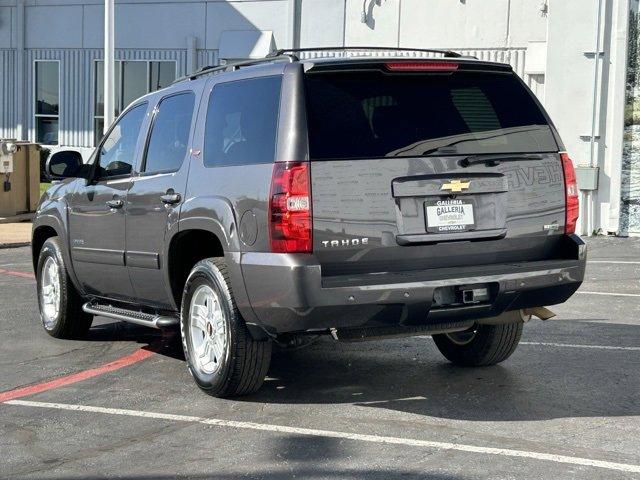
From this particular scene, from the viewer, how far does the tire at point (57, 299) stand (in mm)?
8930

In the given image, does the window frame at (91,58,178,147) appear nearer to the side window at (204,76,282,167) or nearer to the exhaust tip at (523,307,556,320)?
the side window at (204,76,282,167)

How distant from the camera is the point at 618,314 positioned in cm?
1020

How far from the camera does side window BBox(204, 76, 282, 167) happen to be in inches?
252

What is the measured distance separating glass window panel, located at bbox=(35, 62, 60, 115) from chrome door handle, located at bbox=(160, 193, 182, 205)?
2180 cm

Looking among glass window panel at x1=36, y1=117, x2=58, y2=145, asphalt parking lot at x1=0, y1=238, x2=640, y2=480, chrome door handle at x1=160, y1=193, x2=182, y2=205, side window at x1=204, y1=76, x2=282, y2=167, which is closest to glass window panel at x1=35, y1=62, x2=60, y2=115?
glass window panel at x1=36, y1=117, x2=58, y2=145

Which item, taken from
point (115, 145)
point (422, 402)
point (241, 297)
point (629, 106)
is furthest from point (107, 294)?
point (629, 106)

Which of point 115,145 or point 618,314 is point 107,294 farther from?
point 618,314

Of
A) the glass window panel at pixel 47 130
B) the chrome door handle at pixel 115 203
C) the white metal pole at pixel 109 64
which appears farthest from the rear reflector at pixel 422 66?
the glass window panel at pixel 47 130

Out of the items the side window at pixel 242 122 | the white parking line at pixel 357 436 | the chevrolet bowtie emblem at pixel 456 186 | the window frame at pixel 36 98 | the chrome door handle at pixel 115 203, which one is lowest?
the white parking line at pixel 357 436

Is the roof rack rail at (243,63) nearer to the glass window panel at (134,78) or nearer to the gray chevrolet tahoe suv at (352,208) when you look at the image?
the gray chevrolet tahoe suv at (352,208)

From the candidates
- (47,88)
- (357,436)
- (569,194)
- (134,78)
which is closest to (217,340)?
(357,436)

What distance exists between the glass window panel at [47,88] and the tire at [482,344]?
21999 millimetres

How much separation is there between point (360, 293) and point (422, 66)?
55.2 inches

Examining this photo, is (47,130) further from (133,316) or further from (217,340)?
(217,340)
